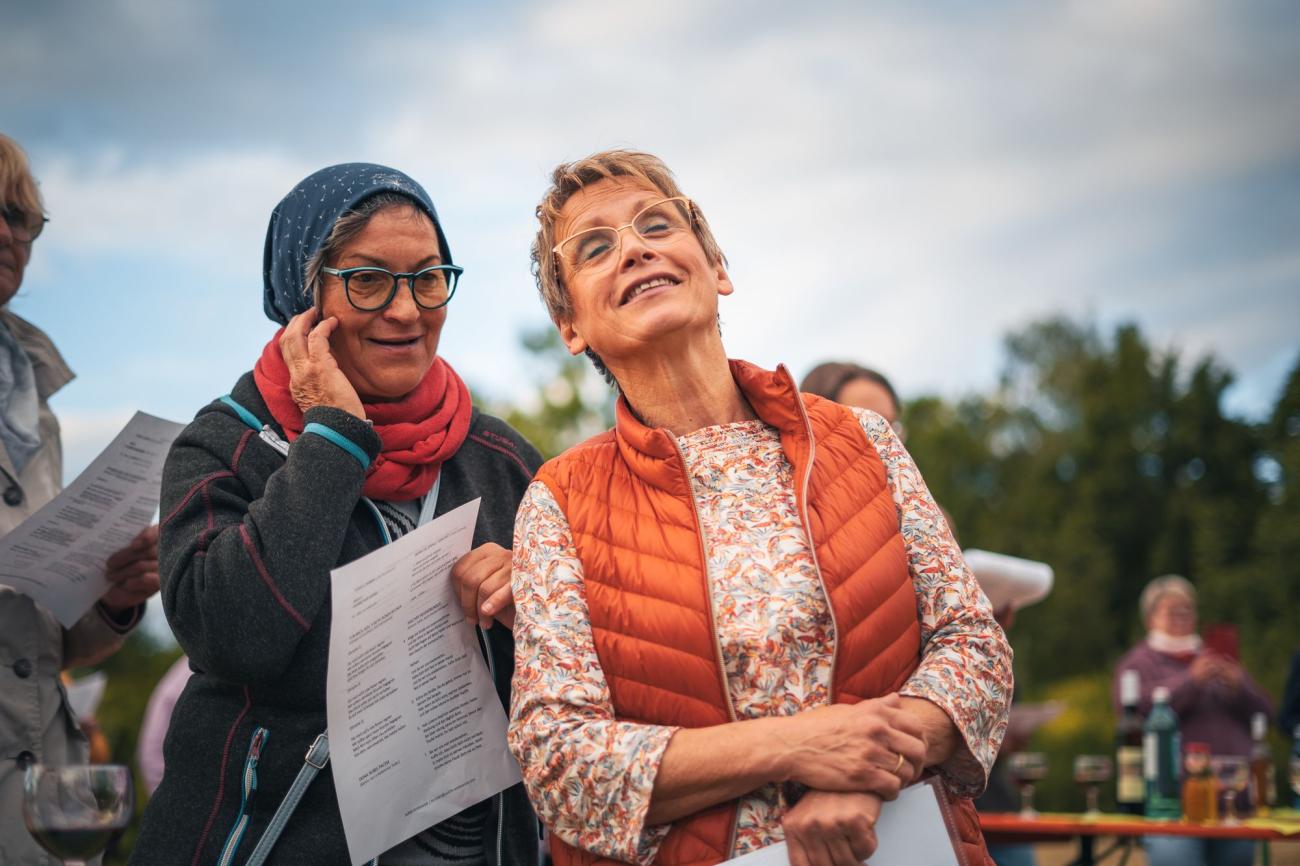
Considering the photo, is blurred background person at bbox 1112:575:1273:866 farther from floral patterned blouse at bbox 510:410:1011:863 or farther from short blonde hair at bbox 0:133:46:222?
short blonde hair at bbox 0:133:46:222

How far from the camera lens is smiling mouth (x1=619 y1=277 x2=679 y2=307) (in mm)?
2295

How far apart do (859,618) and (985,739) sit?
0.96 ft

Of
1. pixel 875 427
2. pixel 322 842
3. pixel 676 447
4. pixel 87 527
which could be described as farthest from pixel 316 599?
pixel 875 427

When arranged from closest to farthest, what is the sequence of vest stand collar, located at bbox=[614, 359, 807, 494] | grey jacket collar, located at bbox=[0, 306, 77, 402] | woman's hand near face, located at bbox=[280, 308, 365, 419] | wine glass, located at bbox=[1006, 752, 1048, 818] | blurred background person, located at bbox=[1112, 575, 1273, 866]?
vest stand collar, located at bbox=[614, 359, 807, 494] → woman's hand near face, located at bbox=[280, 308, 365, 419] → grey jacket collar, located at bbox=[0, 306, 77, 402] → wine glass, located at bbox=[1006, 752, 1048, 818] → blurred background person, located at bbox=[1112, 575, 1273, 866]

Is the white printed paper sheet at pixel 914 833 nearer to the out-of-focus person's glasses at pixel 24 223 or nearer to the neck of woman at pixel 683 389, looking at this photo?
the neck of woman at pixel 683 389

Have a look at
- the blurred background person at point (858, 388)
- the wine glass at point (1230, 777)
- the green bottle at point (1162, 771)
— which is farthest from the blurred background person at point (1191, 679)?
the blurred background person at point (858, 388)

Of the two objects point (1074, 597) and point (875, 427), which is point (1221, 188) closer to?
point (1074, 597)

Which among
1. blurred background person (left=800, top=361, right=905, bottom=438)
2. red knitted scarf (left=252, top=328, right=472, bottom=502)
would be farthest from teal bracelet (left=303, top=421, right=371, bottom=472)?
blurred background person (left=800, top=361, right=905, bottom=438)

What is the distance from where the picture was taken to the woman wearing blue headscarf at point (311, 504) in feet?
7.16

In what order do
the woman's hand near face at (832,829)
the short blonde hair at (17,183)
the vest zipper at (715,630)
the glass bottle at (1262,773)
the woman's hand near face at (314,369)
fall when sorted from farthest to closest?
the glass bottle at (1262,773) < the short blonde hair at (17,183) < the woman's hand near face at (314,369) < the vest zipper at (715,630) < the woman's hand near face at (832,829)

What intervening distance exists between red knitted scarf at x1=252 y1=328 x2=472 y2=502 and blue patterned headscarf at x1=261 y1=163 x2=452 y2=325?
0.44 ft

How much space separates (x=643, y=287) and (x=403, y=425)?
0.63 metres

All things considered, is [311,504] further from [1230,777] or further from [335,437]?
[1230,777]

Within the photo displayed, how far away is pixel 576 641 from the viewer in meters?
1.98
